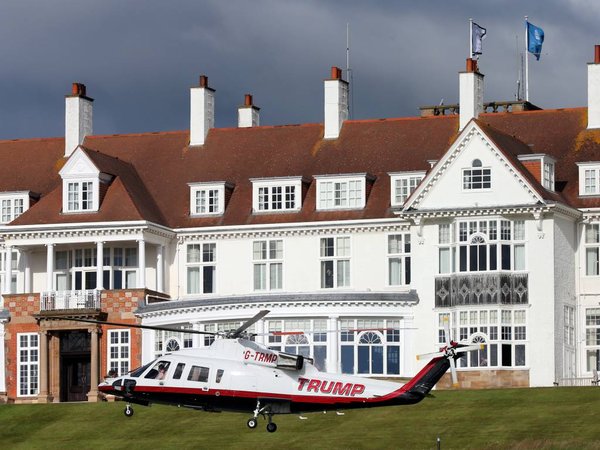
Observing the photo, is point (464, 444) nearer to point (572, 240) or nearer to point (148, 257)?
point (572, 240)

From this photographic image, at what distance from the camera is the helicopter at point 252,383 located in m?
64.8

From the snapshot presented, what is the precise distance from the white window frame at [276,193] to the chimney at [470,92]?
24.2 ft

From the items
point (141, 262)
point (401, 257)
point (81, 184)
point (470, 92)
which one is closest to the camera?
point (401, 257)

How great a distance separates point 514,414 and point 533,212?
1133 centimetres

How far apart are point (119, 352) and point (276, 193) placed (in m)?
9.30

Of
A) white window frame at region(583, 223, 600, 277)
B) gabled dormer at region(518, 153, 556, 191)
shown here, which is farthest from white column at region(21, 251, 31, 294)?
white window frame at region(583, 223, 600, 277)

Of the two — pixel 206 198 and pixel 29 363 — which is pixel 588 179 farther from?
pixel 29 363

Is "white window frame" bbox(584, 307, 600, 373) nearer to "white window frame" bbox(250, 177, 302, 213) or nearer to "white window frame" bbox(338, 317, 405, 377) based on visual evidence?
"white window frame" bbox(338, 317, 405, 377)

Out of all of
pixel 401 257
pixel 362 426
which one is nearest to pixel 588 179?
pixel 401 257

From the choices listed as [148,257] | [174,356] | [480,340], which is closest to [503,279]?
[480,340]

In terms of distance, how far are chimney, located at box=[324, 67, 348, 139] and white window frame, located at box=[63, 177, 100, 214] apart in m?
10.2

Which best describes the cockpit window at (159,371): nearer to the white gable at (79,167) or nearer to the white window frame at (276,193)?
the white window frame at (276,193)

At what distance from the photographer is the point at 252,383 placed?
65688 mm

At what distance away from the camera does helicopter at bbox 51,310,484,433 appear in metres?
64.8
